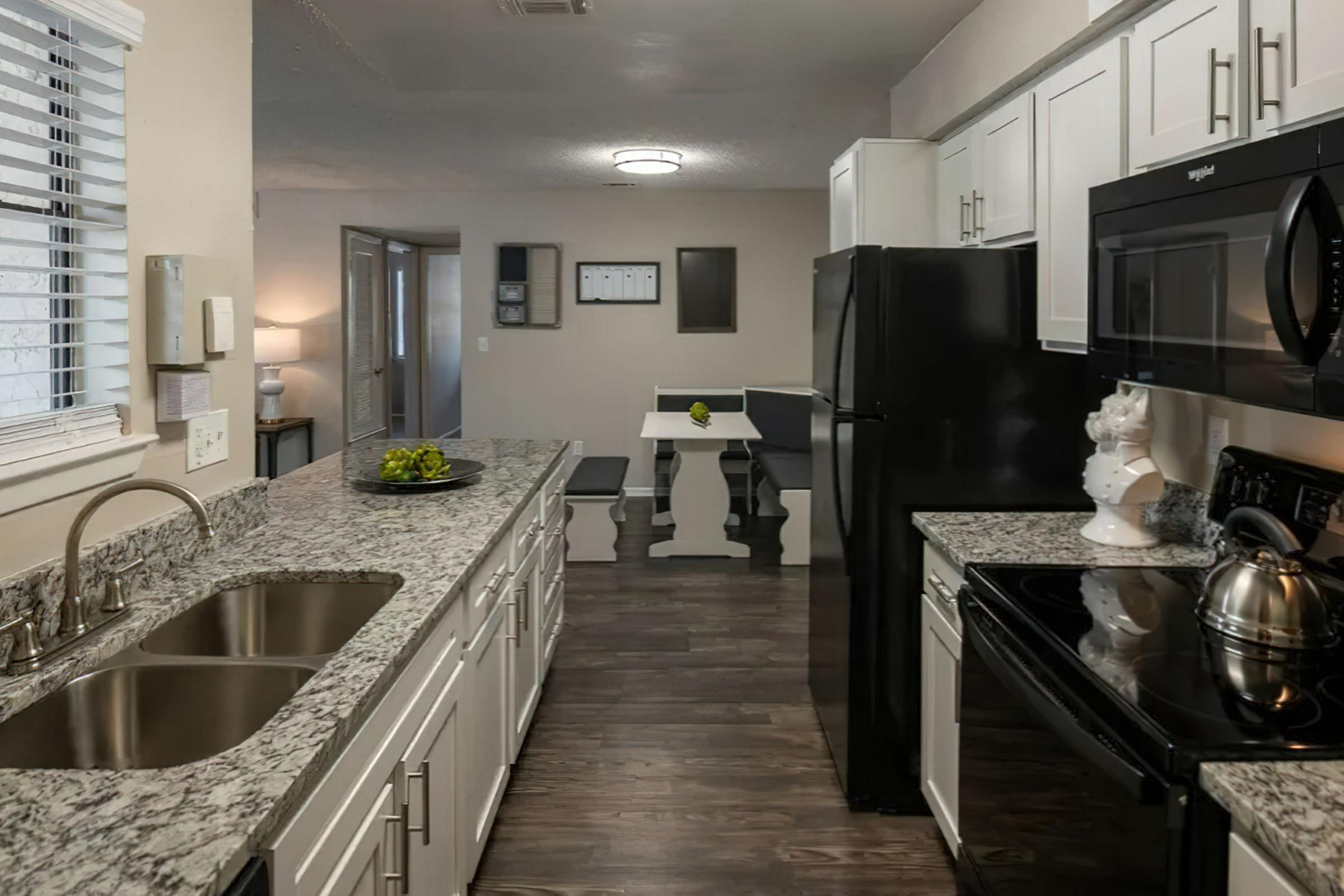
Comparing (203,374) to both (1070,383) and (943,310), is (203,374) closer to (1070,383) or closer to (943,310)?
(943,310)

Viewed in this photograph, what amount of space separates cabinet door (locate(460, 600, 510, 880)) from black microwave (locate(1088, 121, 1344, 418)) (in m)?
1.47

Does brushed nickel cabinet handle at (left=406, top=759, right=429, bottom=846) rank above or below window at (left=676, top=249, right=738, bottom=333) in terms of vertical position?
below

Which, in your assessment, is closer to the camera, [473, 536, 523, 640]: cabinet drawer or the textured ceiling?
[473, 536, 523, 640]: cabinet drawer

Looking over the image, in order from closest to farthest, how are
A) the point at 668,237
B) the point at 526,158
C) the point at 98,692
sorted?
the point at 98,692
the point at 526,158
the point at 668,237

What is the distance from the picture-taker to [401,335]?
29.8ft

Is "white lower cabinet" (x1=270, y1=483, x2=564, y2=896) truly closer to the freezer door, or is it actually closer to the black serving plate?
the black serving plate

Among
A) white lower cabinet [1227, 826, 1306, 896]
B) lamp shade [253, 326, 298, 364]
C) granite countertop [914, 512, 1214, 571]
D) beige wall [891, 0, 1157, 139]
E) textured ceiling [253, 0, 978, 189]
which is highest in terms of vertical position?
textured ceiling [253, 0, 978, 189]

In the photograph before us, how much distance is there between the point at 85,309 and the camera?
5.54ft

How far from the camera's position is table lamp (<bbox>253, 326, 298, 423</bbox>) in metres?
7.26

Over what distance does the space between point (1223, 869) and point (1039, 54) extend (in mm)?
2133

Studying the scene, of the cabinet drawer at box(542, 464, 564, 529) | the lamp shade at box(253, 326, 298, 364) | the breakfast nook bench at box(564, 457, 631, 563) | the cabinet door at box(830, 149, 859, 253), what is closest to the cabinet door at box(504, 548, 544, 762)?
the cabinet drawer at box(542, 464, 564, 529)

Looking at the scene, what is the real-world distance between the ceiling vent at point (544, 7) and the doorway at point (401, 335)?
4.98m

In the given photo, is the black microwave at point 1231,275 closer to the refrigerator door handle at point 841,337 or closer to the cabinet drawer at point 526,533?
the refrigerator door handle at point 841,337

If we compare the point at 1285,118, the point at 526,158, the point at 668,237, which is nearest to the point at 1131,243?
the point at 1285,118
